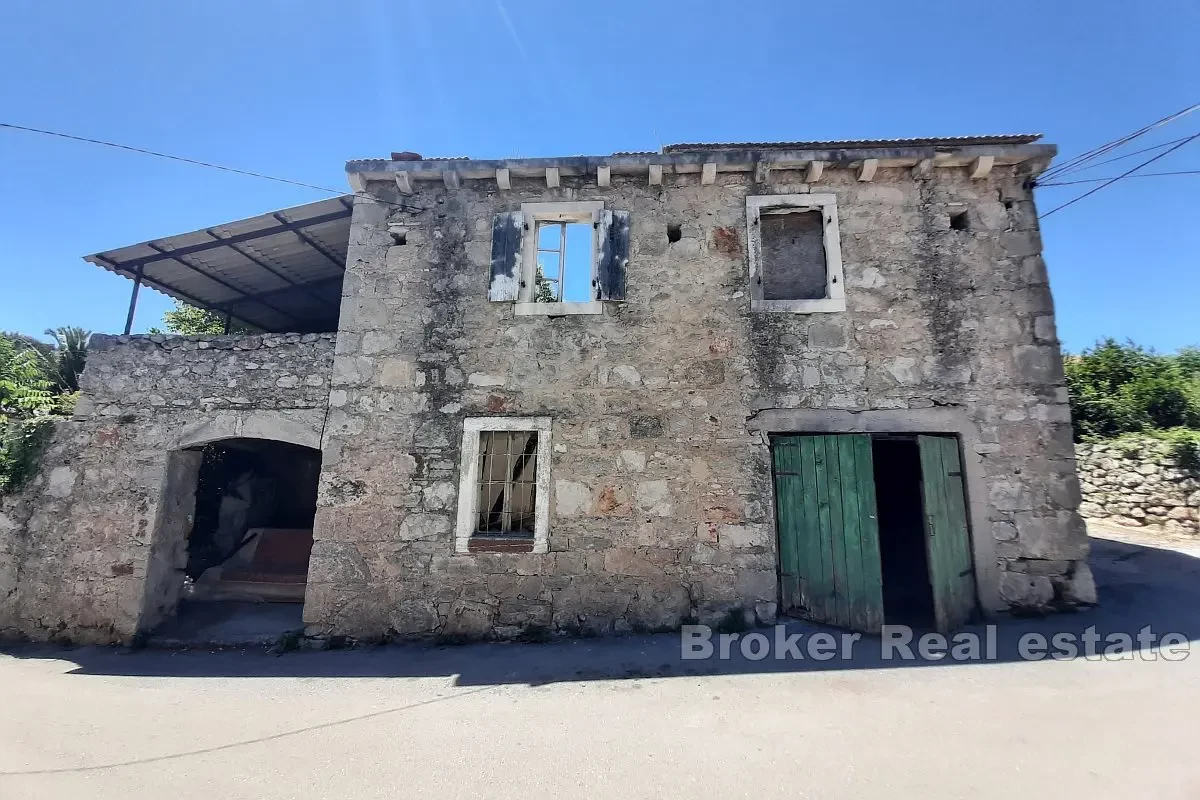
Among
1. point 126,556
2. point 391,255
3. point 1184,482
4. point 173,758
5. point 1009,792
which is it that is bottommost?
point 173,758

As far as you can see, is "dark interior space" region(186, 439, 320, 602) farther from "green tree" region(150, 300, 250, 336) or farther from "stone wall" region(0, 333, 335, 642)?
"green tree" region(150, 300, 250, 336)

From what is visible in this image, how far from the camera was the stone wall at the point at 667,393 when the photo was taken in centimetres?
583

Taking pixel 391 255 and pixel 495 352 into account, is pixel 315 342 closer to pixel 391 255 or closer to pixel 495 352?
pixel 391 255

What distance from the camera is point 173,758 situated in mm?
3578

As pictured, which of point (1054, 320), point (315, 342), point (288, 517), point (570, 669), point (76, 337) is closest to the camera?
point (570, 669)

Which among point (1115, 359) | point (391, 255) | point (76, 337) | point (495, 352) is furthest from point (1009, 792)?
point (1115, 359)

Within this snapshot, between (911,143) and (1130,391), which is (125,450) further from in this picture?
(1130,391)

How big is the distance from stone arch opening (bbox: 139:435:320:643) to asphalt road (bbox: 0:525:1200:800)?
102cm

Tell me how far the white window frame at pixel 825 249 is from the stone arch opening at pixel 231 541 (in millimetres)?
5829

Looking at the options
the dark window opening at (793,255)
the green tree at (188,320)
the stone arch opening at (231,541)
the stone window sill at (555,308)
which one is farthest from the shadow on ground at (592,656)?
the green tree at (188,320)

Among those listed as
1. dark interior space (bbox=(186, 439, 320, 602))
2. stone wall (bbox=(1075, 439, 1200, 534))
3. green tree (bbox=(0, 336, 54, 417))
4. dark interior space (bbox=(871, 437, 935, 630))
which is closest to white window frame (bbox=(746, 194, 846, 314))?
dark interior space (bbox=(871, 437, 935, 630))

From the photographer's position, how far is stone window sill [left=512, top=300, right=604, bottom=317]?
21.1 feet

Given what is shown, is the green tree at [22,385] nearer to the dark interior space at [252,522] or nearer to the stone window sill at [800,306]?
the dark interior space at [252,522]

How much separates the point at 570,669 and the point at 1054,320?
653 cm
